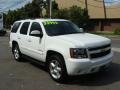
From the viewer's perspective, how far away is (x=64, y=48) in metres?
7.88

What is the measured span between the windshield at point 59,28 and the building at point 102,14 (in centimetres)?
3843

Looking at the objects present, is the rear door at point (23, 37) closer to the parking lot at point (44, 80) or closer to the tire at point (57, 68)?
the parking lot at point (44, 80)

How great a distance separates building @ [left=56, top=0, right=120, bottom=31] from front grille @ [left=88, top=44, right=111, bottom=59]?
3960cm

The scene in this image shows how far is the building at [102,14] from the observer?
47.8m

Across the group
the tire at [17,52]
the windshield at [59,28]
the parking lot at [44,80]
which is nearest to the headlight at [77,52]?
the parking lot at [44,80]

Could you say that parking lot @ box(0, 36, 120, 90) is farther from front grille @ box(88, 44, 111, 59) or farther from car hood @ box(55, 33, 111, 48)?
car hood @ box(55, 33, 111, 48)

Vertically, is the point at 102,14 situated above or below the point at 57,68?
above

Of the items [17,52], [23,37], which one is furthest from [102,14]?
[23,37]

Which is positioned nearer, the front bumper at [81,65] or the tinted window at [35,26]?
the front bumper at [81,65]

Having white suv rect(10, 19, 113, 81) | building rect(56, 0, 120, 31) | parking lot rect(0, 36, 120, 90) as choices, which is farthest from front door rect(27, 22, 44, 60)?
building rect(56, 0, 120, 31)

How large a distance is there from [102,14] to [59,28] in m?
41.7

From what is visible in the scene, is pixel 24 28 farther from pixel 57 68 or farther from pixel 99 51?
pixel 99 51

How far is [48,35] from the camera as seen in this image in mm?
8914

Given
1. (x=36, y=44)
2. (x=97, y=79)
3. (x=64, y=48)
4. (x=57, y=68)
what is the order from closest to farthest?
1. (x=64, y=48)
2. (x=57, y=68)
3. (x=97, y=79)
4. (x=36, y=44)
